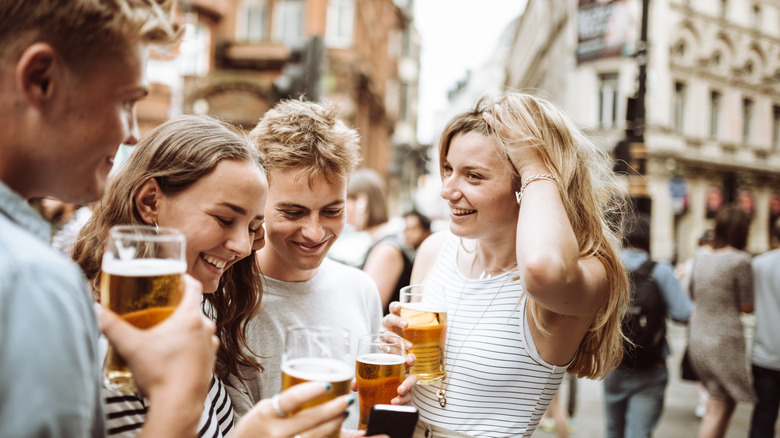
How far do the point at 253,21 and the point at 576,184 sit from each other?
63.8 ft

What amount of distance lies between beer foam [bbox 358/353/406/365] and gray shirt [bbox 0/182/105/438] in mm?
782

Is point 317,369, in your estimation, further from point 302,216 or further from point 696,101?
point 696,101

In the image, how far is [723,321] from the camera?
4848 millimetres

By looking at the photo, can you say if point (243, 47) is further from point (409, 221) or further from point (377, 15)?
point (409, 221)

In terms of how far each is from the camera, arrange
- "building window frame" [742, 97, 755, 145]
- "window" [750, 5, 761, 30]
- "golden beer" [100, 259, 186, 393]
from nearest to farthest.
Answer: "golden beer" [100, 259, 186, 393] → "window" [750, 5, 761, 30] → "building window frame" [742, 97, 755, 145]

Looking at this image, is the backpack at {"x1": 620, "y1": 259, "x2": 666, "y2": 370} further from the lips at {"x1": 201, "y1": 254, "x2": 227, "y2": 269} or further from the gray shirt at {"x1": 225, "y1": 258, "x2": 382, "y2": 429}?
the lips at {"x1": 201, "y1": 254, "x2": 227, "y2": 269}

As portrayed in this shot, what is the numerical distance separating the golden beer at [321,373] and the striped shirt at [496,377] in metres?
0.94

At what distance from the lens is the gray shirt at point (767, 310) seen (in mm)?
4594

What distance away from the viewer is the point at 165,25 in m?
1.03

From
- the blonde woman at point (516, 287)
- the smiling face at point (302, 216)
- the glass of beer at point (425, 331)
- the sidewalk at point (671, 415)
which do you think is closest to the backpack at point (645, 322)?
the sidewalk at point (671, 415)

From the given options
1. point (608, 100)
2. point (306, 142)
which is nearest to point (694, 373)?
point (306, 142)

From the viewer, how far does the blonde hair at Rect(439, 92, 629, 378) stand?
6.57 ft

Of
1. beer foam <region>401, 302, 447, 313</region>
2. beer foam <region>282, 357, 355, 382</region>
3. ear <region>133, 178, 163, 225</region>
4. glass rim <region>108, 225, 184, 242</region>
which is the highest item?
ear <region>133, 178, 163, 225</region>

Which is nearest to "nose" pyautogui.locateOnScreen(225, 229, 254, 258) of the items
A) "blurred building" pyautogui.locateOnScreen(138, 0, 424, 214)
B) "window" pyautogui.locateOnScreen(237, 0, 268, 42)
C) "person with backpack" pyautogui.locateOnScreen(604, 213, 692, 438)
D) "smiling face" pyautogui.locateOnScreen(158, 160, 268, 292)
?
"smiling face" pyautogui.locateOnScreen(158, 160, 268, 292)
